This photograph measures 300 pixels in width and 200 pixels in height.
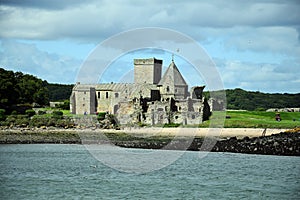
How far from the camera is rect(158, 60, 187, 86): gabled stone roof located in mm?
57125

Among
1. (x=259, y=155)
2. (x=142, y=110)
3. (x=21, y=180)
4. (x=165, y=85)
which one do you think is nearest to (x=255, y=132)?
(x=259, y=155)

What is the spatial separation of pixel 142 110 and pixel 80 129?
5970mm

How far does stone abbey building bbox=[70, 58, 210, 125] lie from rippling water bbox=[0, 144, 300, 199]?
1587 cm

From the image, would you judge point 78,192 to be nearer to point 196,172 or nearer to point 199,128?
point 196,172

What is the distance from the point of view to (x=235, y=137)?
40.1 metres

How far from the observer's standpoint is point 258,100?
101m

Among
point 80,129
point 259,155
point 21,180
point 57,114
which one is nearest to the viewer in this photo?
point 21,180

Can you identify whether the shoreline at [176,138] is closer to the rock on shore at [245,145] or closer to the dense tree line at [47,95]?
the rock on shore at [245,145]

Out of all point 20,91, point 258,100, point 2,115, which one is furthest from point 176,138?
point 258,100

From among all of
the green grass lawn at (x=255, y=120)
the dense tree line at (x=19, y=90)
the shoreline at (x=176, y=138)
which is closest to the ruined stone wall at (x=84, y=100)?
the dense tree line at (x=19, y=90)

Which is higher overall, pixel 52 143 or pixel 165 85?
pixel 165 85

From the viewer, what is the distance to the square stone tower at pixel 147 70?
209ft

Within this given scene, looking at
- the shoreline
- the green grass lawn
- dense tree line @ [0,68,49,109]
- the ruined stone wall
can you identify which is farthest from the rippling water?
the ruined stone wall

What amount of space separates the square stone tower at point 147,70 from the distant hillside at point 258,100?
97.4 feet
